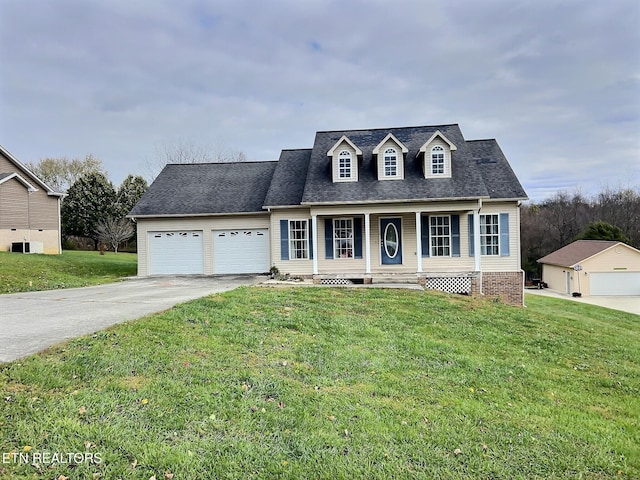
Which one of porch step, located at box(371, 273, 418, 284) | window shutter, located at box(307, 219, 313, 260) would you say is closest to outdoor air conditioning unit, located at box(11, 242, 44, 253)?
window shutter, located at box(307, 219, 313, 260)

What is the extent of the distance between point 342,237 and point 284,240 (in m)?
2.53

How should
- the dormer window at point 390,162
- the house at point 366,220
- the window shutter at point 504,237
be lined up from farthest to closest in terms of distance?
the dormer window at point 390,162 → the window shutter at point 504,237 → the house at point 366,220

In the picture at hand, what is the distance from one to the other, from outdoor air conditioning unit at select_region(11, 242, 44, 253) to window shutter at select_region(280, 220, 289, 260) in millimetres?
17056

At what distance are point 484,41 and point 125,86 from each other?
62.3ft

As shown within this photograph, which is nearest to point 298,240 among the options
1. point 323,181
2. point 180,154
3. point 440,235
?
point 323,181

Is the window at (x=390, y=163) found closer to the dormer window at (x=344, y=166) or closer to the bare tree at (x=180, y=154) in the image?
the dormer window at (x=344, y=166)

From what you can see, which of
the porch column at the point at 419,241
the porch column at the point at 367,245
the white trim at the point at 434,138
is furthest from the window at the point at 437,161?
the porch column at the point at 367,245

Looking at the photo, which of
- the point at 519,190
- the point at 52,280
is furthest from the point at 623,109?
the point at 52,280

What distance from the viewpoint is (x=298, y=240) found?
16078 mm

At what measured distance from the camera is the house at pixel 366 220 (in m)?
14.9

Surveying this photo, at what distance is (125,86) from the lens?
2117cm

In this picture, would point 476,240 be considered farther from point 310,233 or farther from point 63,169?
point 63,169

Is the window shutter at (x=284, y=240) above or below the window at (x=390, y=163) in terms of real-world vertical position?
below

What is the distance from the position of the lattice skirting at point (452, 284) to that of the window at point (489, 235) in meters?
1.67
